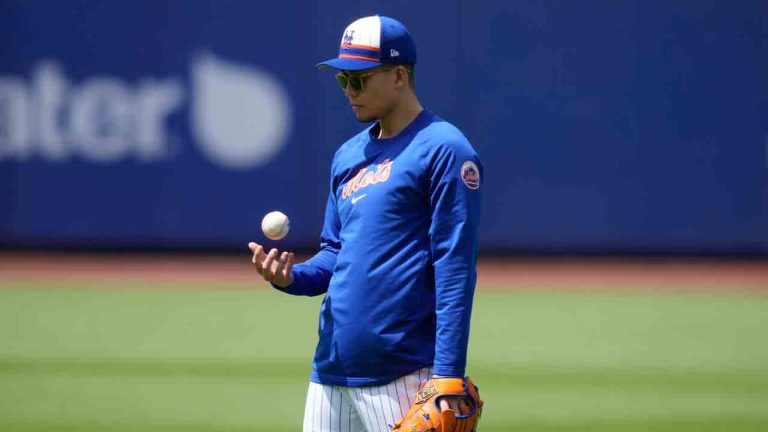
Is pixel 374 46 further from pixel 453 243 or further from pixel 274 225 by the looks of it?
pixel 274 225

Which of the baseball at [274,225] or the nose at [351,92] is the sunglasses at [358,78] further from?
the baseball at [274,225]

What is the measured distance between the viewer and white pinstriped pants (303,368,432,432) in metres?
3.91

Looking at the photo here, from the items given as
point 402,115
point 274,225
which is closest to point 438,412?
point 402,115

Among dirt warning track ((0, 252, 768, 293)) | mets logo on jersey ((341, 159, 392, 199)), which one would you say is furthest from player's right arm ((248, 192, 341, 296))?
dirt warning track ((0, 252, 768, 293))

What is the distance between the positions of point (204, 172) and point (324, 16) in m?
2.53

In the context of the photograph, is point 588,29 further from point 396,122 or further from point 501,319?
point 396,122

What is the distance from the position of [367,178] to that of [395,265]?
32cm

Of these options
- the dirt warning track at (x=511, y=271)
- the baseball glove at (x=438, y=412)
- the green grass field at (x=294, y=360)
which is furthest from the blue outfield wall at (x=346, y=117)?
the baseball glove at (x=438, y=412)

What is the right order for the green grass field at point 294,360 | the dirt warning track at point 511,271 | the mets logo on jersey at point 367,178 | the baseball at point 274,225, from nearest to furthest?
1. the mets logo on jersey at point 367,178
2. the baseball at point 274,225
3. the green grass field at point 294,360
4. the dirt warning track at point 511,271

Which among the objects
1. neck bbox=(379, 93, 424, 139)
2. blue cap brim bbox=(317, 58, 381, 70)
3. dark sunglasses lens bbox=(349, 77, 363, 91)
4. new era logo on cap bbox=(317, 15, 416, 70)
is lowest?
neck bbox=(379, 93, 424, 139)

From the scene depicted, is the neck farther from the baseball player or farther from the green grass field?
the green grass field

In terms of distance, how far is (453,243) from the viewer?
12.4ft

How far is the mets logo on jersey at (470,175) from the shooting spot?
382 centimetres

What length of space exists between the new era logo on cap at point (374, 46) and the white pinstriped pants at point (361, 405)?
3.34 ft
